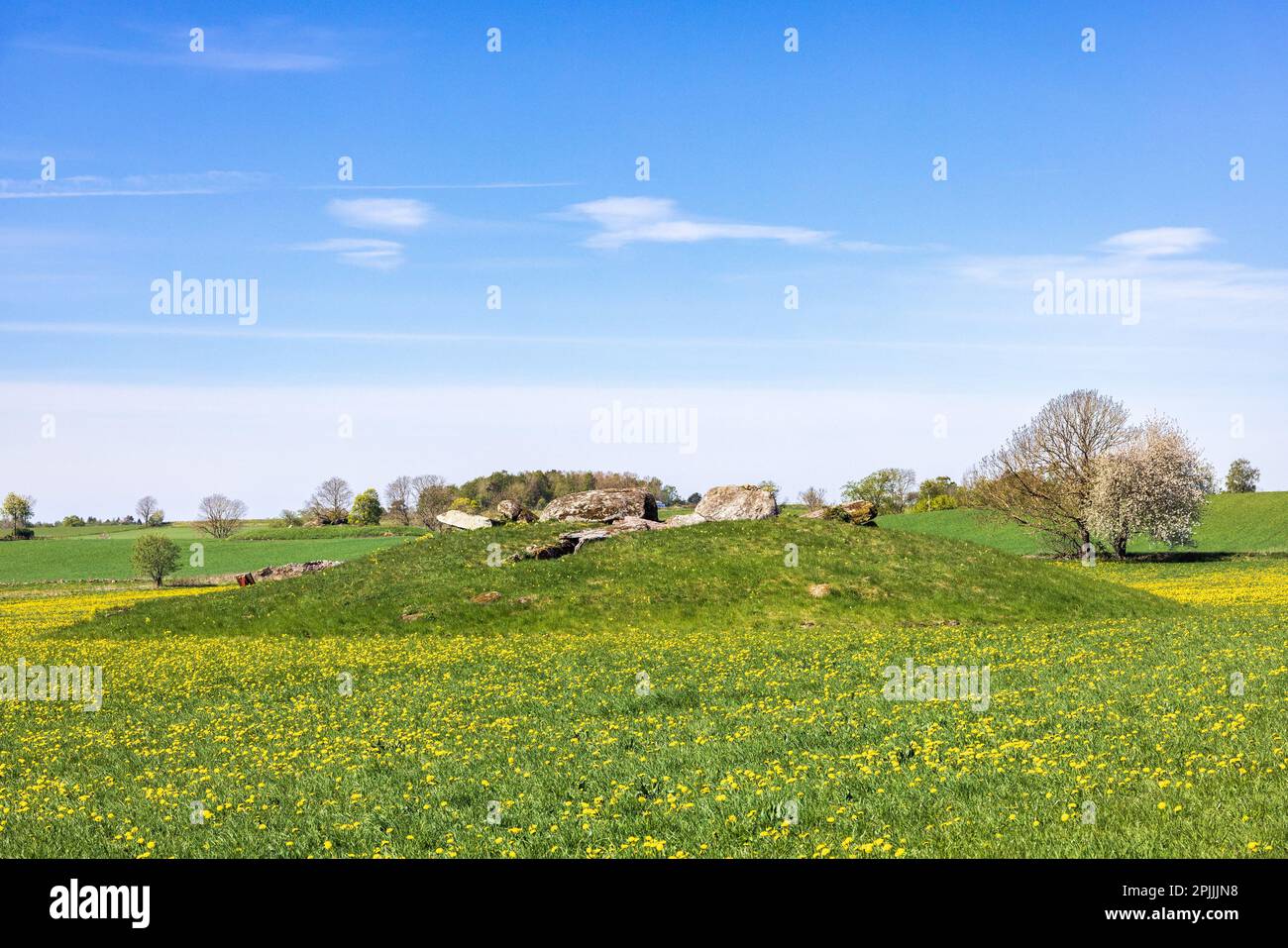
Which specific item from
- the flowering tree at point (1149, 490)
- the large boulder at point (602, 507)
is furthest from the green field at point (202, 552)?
the flowering tree at point (1149, 490)

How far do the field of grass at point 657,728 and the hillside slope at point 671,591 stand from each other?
0.77ft

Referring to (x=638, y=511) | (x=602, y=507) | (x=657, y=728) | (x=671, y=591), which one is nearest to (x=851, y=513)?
(x=638, y=511)

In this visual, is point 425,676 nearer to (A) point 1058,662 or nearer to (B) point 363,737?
(B) point 363,737

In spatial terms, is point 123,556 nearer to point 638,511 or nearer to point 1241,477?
point 638,511

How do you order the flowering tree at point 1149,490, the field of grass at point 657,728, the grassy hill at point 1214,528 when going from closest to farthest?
the field of grass at point 657,728 → the flowering tree at point 1149,490 → the grassy hill at point 1214,528

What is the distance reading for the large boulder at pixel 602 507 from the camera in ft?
205

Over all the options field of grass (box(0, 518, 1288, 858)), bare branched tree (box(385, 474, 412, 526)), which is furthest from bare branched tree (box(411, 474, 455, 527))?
field of grass (box(0, 518, 1288, 858))

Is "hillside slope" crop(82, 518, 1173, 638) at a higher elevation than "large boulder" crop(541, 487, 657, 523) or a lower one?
lower

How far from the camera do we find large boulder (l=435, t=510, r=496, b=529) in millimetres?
62241

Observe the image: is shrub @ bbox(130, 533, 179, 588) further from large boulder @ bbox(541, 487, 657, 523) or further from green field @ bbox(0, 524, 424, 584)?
→ large boulder @ bbox(541, 487, 657, 523)

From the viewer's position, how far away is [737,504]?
61.7 metres

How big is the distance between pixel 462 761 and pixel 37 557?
130m

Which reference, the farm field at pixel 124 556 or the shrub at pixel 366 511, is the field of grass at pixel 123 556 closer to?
the farm field at pixel 124 556

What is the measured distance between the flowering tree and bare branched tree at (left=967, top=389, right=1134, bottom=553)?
5.30ft
